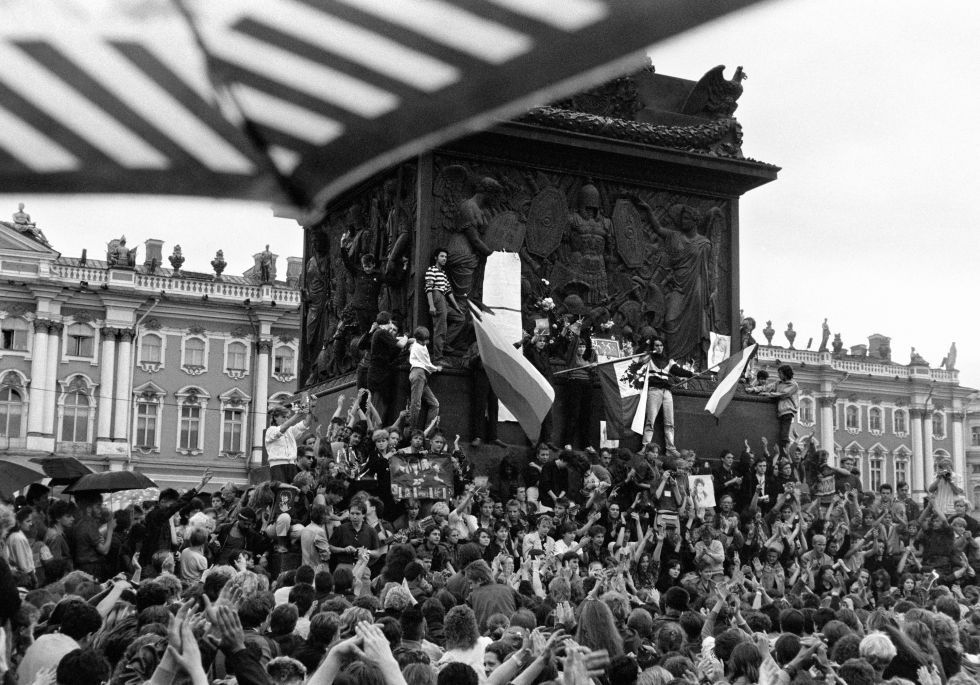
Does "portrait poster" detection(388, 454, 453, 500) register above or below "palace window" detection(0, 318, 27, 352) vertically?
below

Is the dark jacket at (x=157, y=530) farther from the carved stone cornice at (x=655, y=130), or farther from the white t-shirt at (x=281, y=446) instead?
the carved stone cornice at (x=655, y=130)

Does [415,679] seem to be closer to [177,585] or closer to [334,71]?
[177,585]

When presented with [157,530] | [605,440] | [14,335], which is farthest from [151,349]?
[157,530]

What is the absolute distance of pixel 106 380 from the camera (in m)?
71.9

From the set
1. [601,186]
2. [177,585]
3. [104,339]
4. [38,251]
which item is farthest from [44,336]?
[38,251]

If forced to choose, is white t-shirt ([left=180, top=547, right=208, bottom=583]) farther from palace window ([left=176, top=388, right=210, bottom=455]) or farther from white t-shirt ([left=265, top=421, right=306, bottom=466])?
palace window ([left=176, top=388, right=210, bottom=455])

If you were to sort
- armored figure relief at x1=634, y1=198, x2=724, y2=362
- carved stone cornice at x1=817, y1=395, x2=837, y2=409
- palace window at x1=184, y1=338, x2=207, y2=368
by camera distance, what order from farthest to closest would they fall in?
carved stone cornice at x1=817, y1=395, x2=837, y2=409
palace window at x1=184, y1=338, x2=207, y2=368
armored figure relief at x1=634, y1=198, x2=724, y2=362

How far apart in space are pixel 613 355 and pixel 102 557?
10189 mm

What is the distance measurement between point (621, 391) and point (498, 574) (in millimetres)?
7328

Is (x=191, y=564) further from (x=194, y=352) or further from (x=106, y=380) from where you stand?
(x=194, y=352)

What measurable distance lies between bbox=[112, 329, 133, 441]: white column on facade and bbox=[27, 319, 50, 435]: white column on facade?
3.80m

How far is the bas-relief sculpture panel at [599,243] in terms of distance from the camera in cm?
2148

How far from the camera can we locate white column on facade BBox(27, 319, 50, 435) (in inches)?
2753

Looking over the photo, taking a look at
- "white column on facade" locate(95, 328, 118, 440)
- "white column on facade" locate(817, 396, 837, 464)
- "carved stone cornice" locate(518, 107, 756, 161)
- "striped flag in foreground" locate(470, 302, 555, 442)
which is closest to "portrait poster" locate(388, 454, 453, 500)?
"striped flag in foreground" locate(470, 302, 555, 442)
